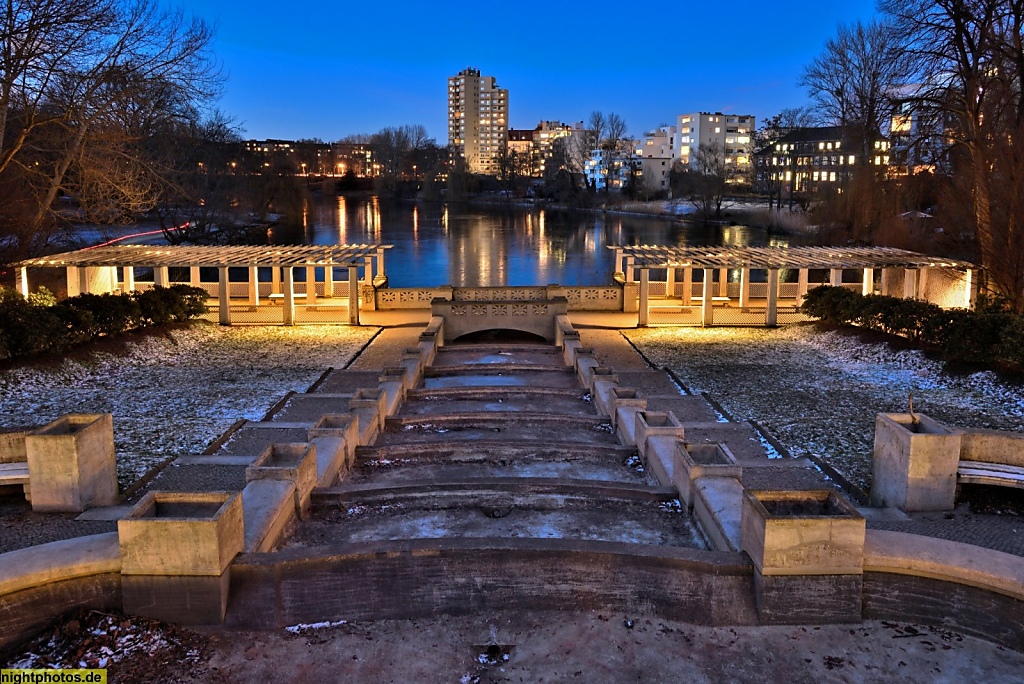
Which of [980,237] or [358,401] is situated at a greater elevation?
[980,237]

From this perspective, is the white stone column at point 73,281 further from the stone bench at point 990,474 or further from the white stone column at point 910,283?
the white stone column at point 910,283

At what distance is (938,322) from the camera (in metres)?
19.0

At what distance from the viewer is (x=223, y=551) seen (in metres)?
7.19

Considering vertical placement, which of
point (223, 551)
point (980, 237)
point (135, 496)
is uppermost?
point (980, 237)

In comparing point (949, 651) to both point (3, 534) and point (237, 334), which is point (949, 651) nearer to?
point (3, 534)

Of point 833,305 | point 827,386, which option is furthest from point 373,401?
point 833,305

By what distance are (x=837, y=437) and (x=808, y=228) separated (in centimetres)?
5384

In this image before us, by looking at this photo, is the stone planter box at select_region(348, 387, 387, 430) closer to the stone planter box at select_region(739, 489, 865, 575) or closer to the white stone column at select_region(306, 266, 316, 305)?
the stone planter box at select_region(739, 489, 865, 575)

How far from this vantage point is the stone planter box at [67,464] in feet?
31.3

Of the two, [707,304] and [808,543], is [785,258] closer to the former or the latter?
[707,304]

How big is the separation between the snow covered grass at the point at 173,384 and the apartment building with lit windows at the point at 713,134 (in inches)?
5453

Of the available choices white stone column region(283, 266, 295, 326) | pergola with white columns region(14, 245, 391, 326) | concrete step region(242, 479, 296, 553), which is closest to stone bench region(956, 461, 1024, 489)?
concrete step region(242, 479, 296, 553)

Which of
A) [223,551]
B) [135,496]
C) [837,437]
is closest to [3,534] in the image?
[135,496]

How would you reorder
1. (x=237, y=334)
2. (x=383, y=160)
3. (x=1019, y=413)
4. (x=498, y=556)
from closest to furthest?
(x=498, y=556), (x=1019, y=413), (x=237, y=334), (x=383, y=160)
